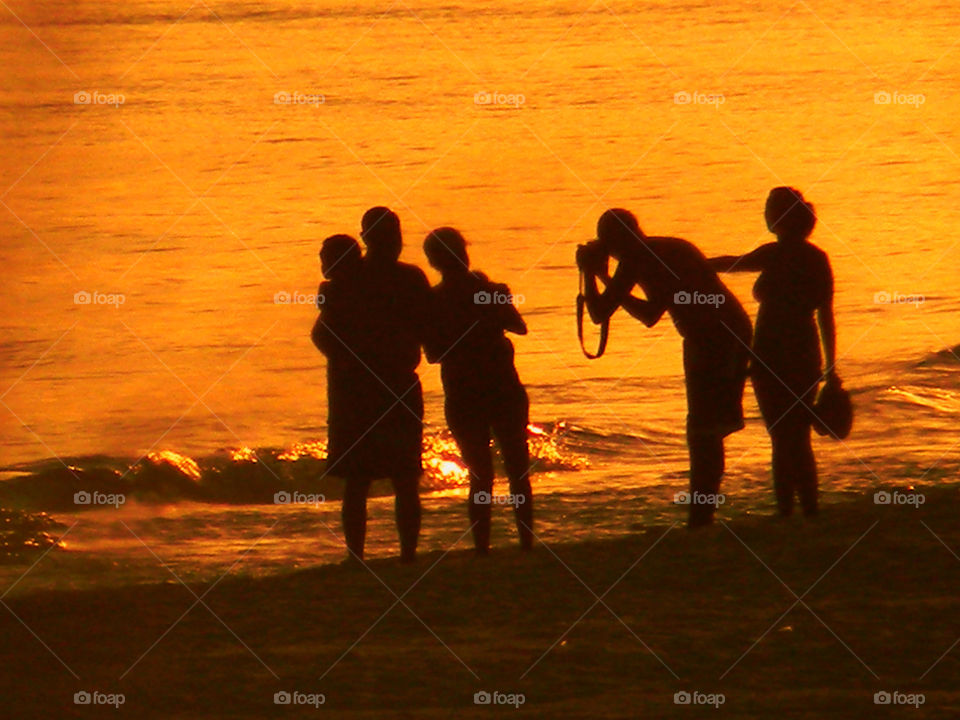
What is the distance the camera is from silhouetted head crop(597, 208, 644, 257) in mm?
6785

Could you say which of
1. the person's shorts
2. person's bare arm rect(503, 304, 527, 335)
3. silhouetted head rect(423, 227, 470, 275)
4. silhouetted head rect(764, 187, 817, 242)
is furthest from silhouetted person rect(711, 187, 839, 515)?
silhouetted head rect(423, 227, 470, 275)

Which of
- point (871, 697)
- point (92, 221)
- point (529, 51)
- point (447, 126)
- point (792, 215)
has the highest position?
point (529, 51)

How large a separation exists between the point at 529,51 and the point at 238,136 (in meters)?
9.93

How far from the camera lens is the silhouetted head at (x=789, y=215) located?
6.79 m

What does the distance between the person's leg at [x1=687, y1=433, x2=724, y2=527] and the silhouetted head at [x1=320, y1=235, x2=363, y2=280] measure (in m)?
1.50

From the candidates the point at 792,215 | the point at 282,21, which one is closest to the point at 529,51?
the point at 282,21

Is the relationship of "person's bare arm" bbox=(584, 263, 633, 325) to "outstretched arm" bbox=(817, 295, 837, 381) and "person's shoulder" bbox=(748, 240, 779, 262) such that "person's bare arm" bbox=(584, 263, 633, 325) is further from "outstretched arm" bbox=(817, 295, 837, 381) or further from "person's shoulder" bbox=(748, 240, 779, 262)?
"outstretched arm" bbox=(817, 295, 837, 381)

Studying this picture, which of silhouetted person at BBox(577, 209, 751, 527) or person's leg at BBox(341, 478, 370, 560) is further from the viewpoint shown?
person's leg at BBox(341, 478, 370, 560)

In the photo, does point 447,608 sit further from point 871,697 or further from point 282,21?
point 282,21

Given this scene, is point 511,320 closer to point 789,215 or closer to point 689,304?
point 689,304

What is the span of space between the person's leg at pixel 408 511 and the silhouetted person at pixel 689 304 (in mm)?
976

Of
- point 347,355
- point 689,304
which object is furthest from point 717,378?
point 347,355

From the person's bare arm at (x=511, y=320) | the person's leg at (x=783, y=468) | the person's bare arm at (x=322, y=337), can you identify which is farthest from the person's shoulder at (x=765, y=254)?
the person's bare arm at (x=322, y=337)

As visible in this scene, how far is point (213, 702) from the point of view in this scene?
5.41 meters
